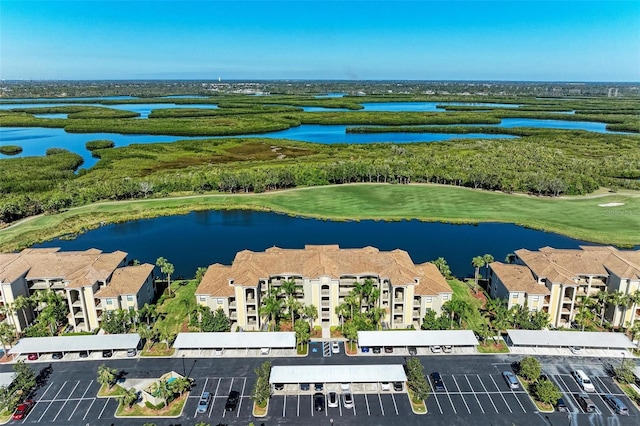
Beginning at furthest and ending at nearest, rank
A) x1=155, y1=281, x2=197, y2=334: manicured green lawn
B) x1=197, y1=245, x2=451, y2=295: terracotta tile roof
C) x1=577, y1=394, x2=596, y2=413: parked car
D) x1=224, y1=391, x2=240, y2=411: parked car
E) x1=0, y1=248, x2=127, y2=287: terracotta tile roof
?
x1=155, y1=281, x2=197, y2=334: manicured green lawn, x1=0, y1=248, x2=127, y2=287: terracotta tile roof, x1=197, y1=245, x2=451, y2=295: terracotta tile roof, x1=224, y1=391, x2=240, y2=411: parked car, x1=577, y1=394, x2=596, y2=413: parked car

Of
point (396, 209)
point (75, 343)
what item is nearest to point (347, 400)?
point (75, 343)

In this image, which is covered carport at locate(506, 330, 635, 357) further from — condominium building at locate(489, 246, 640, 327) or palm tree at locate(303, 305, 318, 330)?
palm tree at locate(303, 305, 318, 330)

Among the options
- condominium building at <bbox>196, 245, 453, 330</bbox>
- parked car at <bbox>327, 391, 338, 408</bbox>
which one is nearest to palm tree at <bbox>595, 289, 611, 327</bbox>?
condominium building at <bbox>196, 245, 453, 330</bbox>

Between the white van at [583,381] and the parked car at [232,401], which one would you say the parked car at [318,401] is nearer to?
the parked car at [232,401]

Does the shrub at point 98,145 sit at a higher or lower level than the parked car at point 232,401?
higher

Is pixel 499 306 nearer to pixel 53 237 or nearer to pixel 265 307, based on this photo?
pixel 265 307

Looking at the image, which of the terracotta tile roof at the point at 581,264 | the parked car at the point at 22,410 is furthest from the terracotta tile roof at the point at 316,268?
the parked car at the point at 22,410
